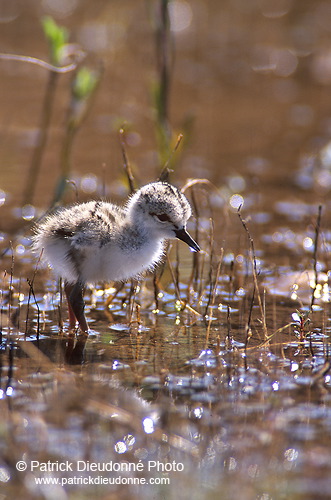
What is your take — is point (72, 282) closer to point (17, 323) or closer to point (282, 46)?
point (17, 323)

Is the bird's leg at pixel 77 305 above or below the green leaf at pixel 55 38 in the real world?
below

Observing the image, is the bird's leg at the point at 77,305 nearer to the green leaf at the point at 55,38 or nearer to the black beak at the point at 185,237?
the black beak at the point at 185,237

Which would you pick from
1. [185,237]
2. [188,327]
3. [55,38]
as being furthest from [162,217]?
[55,38]

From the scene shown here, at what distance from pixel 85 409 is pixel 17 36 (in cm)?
1048

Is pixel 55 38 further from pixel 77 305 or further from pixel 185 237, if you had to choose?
pixel 77 305

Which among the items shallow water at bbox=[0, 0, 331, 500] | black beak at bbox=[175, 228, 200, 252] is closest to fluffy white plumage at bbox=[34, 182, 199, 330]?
black beak at bbox=[175, 228, 200, 252]

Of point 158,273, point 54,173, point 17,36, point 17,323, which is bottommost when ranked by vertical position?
point 17,323

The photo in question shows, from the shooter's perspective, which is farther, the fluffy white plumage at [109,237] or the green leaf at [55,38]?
the green leaf at [55,38]

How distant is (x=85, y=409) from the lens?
12.5ft

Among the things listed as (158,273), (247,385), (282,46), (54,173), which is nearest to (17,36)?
(282,46)

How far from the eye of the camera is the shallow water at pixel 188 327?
3.39 m

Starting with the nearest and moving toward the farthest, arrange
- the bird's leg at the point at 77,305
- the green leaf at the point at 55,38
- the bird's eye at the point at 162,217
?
the bird's leg at the point at 77,305 → the bird's eye at the point at 162,217 → the green leaf at the point at 55,38

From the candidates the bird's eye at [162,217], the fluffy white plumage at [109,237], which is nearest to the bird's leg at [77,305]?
the fluffy white plumage at [109,237]

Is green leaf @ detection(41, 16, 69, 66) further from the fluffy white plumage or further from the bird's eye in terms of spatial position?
the bird's eye
